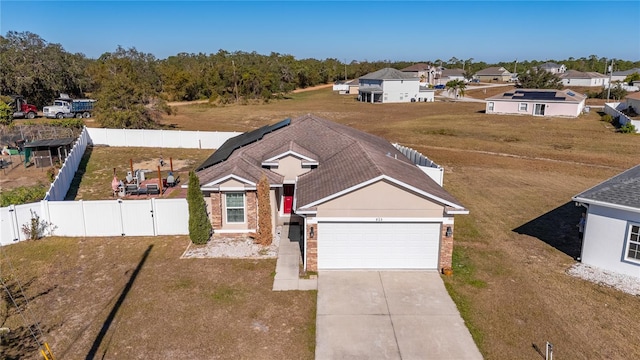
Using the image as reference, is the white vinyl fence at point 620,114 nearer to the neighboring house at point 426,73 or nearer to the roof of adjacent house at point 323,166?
the roof of adjacent house at point 323,166

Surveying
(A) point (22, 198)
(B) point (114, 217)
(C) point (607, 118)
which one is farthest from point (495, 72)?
(A) point (22, 198)

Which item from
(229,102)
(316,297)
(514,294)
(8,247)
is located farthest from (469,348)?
(229,102)

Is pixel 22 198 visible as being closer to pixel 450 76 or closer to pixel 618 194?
pixel 618 194

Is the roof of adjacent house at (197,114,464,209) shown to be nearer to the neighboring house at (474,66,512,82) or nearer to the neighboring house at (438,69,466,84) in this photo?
the neighboring house at (438,69,466,84)

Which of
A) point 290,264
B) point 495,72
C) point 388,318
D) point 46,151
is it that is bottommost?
point 388,318

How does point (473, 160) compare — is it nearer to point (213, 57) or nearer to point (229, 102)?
point (229, 102)

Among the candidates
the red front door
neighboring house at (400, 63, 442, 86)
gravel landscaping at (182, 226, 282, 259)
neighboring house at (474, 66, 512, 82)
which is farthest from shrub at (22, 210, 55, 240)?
neighboring house at (474, 66, 512, 82)
